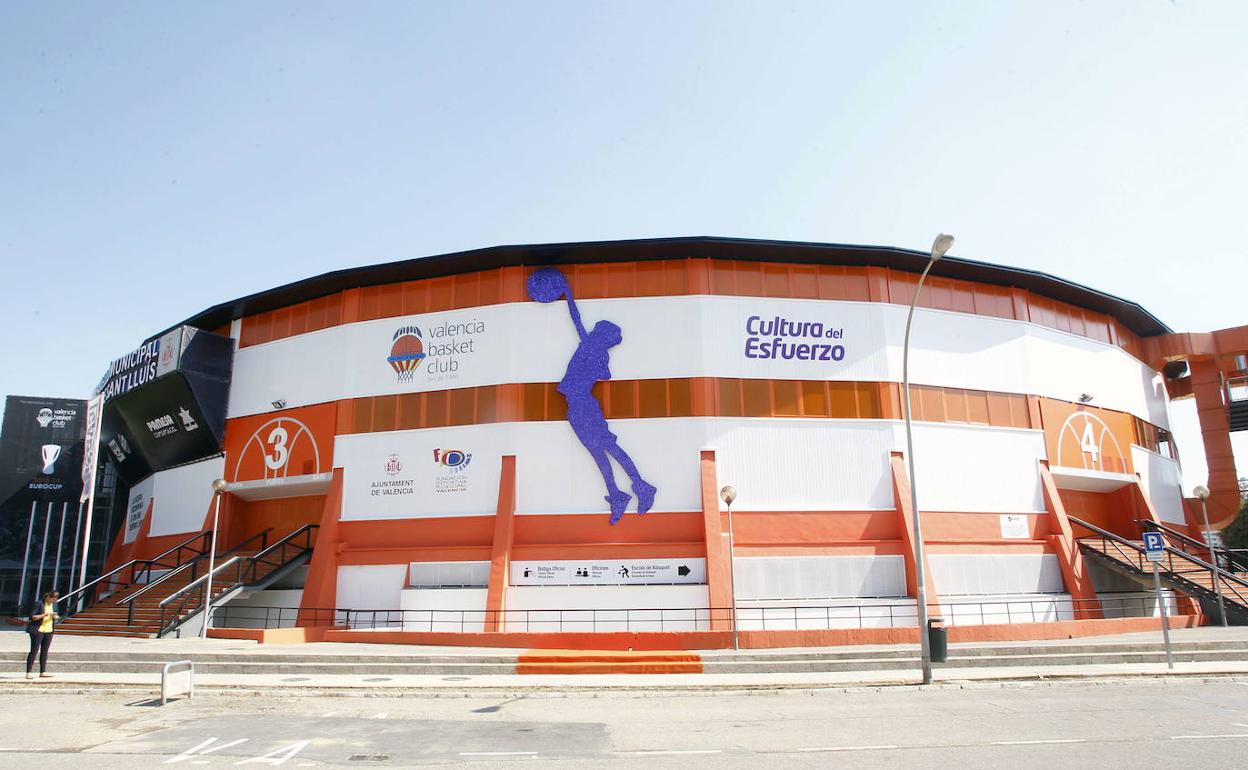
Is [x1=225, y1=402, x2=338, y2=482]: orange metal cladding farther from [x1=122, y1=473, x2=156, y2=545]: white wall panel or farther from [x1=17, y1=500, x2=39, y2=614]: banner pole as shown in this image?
[x1=17, y1=500, x2=39, y2=614]: banner pole

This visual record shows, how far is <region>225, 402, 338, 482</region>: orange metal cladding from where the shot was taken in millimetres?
30625

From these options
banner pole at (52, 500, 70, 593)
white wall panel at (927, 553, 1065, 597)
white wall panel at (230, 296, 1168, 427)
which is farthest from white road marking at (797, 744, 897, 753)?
banner pole at (52, 500, 70, 593)

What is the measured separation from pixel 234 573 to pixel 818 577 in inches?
847

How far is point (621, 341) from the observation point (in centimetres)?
2842

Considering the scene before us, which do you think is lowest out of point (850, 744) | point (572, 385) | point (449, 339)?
point (850, 744)

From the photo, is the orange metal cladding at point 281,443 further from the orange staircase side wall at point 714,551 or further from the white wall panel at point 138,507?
the orange staircase side wall at point 714,551

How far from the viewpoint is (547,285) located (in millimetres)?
29188

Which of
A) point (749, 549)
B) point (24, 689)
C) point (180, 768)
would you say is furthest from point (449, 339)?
point (180, 768)

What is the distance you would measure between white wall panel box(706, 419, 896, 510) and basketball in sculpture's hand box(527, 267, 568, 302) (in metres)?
7.46

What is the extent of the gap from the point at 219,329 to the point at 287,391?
691 centimetres

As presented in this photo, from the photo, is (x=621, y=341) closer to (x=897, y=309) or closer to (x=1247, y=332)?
(x=897, y=309)

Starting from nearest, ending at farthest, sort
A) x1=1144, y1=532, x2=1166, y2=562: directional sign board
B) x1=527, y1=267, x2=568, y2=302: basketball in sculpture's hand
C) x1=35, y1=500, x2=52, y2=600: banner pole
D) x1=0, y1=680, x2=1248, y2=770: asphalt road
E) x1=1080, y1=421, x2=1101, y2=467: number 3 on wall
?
x1=0, y1=680, x2=1248, y2=770: asphalt road < x1=1144, y1=532, x2=1166, y2=562: directional sign board < x1=527, y1=267, x2=568, y2=302: basketball in sculpture's hand < x1=1080, y1=421, x2=1101, y2=467: number 3 on wall < x1=35, y1=500, x2=52, y2=600: banner pole

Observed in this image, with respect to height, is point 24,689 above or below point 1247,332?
below

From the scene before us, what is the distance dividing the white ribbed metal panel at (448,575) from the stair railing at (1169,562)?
2319 cm
